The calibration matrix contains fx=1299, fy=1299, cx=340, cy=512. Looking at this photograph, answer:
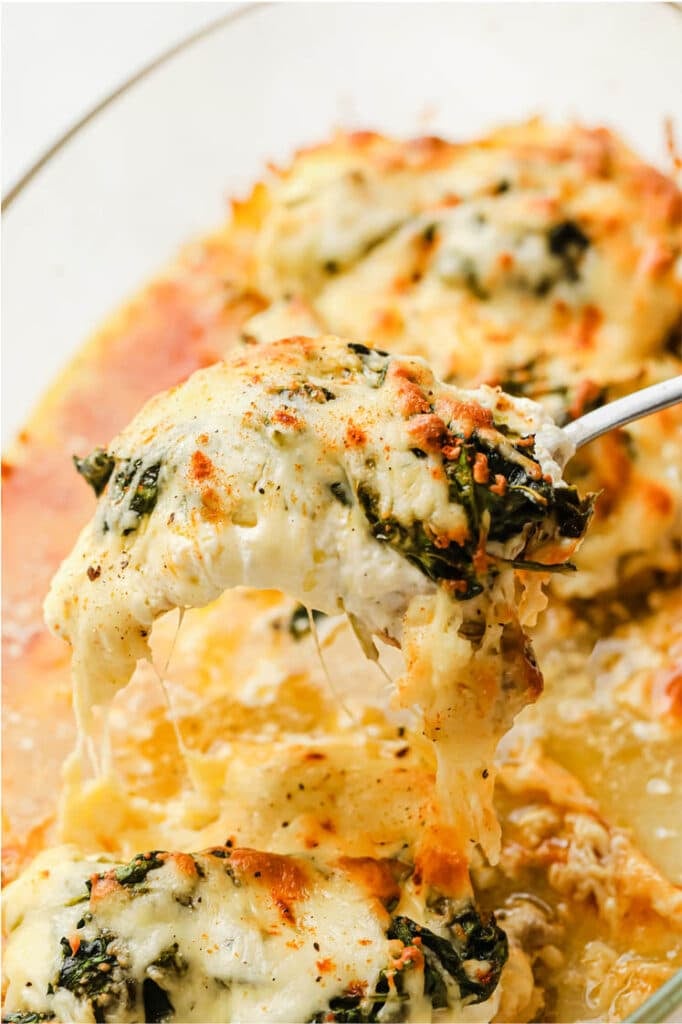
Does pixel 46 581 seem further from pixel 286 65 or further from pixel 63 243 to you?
pixel 286 65

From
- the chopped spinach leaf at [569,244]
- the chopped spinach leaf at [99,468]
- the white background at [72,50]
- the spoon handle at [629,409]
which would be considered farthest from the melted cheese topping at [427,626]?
the white background at [72,50]

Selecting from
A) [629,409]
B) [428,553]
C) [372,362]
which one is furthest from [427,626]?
[629,409]

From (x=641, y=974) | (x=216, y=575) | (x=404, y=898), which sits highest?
(x=216, y=575)

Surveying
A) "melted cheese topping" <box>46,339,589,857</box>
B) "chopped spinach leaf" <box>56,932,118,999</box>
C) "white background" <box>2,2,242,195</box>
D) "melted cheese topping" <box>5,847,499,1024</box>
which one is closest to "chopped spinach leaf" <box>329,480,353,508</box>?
"melted cheese topping" <box>46,339,589,857</box>

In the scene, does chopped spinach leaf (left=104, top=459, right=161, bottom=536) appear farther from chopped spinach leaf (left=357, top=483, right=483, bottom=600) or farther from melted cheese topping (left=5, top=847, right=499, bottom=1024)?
melted cheese topping (left=5, top=847, right=499, bottom=1024)

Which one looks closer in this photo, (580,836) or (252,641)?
(580,836)

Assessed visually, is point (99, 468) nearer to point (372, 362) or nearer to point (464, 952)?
point (372, 362)

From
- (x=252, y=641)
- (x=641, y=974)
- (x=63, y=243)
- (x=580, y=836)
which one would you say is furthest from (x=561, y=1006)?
(x=63, y=243)
